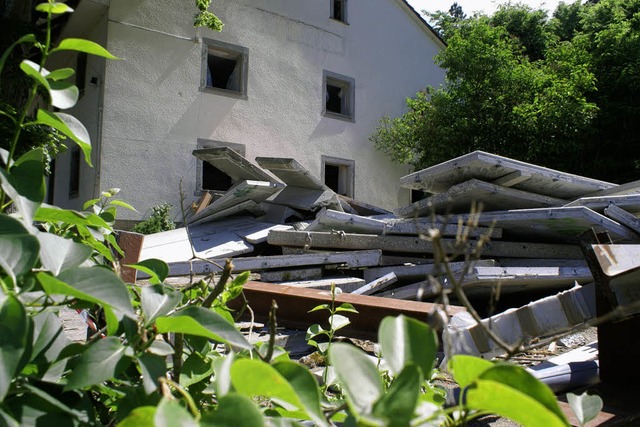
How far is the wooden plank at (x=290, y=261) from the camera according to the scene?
4.62m

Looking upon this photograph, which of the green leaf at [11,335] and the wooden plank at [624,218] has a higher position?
the wooden plank at [624,218]

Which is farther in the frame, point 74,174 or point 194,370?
point 74,174

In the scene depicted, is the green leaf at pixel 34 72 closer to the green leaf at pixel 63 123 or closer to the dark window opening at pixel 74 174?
the green leaf at pixel 63 123

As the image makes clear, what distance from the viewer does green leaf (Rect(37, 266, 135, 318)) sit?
53 centimetres

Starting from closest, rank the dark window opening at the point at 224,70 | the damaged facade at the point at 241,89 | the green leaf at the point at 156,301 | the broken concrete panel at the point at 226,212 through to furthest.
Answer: the green leaf at the point at 156,301
the broken concrete panel at the point at 226,212
the damaged facade at the point at 241,89
the dark window opening at the point at 224,70

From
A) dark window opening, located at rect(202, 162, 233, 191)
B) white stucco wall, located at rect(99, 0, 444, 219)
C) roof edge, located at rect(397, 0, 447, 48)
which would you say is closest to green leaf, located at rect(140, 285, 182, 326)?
white stucco wall, located at rect(99, 0, 444, 219)

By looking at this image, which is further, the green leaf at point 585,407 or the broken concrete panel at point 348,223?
the broken concrete panel at point 348,223

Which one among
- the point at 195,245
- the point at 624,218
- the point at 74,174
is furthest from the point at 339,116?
the point at 624,218

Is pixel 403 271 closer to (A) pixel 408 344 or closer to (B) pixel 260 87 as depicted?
(A) pixel 408 344

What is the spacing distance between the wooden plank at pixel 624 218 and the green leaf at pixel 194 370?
13.8 ft

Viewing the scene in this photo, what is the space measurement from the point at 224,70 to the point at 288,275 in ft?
35.6

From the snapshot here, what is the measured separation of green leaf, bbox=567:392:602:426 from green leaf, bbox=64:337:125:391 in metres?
0.58

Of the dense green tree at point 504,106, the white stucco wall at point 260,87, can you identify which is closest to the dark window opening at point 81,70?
the white stucco wall at point 260,87

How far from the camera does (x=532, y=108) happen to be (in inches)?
490
